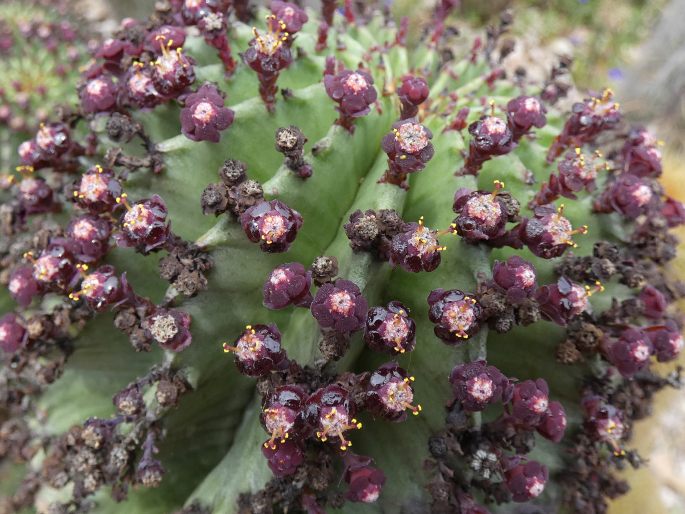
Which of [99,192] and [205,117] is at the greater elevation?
[205,117]

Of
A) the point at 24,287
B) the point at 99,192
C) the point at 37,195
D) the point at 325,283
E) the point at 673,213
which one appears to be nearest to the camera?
the point at 325,283

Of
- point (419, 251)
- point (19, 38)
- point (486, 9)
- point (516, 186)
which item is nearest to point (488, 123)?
point (516, 186)

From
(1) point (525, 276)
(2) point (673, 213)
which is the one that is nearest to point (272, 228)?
(1) point (525, 276)

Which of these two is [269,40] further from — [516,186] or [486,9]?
[486,9]

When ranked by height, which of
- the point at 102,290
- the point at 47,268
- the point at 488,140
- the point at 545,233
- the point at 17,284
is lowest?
the point at 17,284

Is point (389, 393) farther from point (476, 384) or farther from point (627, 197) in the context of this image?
point (627, 197)

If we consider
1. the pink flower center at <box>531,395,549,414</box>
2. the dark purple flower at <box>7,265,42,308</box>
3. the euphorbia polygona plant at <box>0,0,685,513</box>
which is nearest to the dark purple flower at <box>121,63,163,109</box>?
the euphorbia polygona plant at <box>0,0,685,513</box>
